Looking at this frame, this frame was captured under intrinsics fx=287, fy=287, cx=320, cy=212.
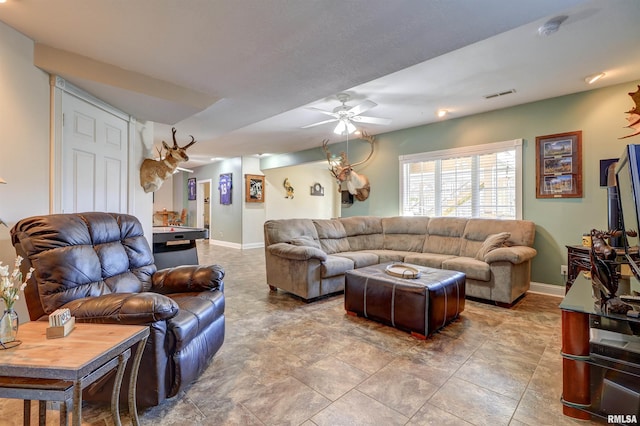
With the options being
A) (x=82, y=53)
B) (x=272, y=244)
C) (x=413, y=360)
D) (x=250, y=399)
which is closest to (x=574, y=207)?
(x=413, y=360)

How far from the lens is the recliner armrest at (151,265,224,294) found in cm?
218

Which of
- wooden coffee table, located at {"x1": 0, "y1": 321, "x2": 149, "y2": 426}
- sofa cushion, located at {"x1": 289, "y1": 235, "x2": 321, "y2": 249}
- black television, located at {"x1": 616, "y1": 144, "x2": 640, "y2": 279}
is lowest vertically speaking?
wooden coffee table, located at {"x1": 0, "y1": 321, "x2": 149, "y2": 426}

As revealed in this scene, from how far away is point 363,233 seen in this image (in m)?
5.01

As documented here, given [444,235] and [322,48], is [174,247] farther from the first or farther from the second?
[444,235]

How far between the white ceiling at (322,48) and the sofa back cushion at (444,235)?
176 cm

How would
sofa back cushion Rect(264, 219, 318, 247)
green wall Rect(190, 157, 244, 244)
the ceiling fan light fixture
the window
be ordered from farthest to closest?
green wall Rect(190, 157, 244, 244) < the window < sofa back cushion Rect(264, 219, 318, 247) < the ceiling fan light fixture

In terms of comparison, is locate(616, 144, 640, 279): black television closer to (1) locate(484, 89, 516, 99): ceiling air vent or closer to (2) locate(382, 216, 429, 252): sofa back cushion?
(1) locate(484, 89, 516, 99): ceiling air vent

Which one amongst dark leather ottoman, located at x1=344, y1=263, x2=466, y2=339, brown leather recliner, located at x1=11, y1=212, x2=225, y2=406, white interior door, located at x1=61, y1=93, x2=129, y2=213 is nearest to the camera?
brown leather recliner, located at x1=11, y1=212, x2=225, y2=406

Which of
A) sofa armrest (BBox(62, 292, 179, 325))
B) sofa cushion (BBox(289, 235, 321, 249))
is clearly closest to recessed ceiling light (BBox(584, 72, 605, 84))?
sofa cushion (BBox(289, 235, 321, 249))

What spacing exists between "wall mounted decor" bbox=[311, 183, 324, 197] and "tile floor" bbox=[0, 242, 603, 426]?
6.65 meters

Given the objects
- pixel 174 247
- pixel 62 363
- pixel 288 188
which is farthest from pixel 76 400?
A: pixel 288 188

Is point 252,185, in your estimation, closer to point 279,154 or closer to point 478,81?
point 279,154

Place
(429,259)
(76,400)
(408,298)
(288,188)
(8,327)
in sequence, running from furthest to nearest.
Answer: (288,188), (429,259), (408,298), (8,327), (76,400)

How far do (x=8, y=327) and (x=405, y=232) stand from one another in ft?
15.0
